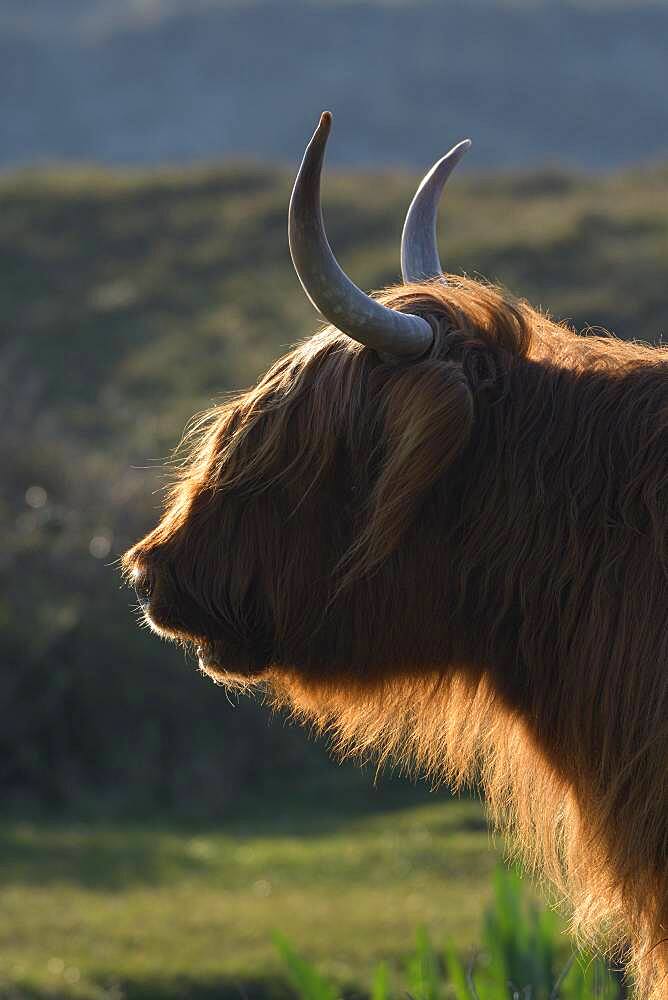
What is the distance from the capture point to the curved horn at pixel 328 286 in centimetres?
283

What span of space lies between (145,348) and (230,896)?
1627 centimetres

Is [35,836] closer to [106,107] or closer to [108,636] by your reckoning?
[108,636]

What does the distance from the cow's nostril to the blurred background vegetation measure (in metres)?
1.29

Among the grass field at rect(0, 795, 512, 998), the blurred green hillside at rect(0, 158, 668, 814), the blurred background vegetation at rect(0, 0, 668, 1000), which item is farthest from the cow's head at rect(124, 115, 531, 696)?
the grass field at rect(0, 795, 512, 998)

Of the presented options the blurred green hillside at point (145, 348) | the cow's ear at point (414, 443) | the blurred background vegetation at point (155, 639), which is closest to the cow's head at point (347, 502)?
the cow's ear at point (414, 443)

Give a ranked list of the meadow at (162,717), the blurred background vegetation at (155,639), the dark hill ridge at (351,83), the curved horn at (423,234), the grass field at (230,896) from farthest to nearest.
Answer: the dark hill ridge at (351,83) < the blurred background vegetation at (155,639) < the meadow at (162,717) < the grass field at (230,896) < the curved horn at (423,234)

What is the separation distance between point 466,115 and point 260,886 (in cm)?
10814

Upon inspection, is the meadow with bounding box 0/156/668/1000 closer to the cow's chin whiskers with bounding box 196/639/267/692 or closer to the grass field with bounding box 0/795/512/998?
the grass field with bounding box 0/795/512/998

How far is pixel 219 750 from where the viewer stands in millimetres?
13875

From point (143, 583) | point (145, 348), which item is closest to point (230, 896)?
point (143, 583)

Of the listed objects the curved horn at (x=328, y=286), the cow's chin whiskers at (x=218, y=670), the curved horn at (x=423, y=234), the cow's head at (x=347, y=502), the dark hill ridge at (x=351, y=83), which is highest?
the dark hill ridge at (x=351, y=83)

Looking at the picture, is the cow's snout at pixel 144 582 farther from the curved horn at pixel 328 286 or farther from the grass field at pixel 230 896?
the grass field at pixel 230 896

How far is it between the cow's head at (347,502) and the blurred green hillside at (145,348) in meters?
1.75

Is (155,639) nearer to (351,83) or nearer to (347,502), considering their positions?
(347,502)
